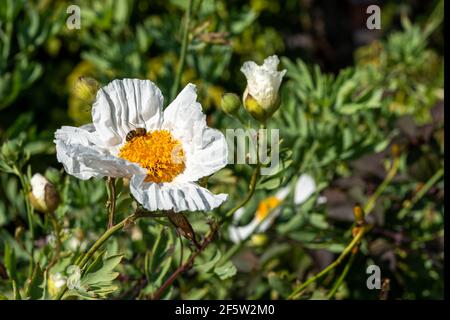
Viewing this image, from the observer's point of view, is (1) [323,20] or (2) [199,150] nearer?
(2) [199,150]

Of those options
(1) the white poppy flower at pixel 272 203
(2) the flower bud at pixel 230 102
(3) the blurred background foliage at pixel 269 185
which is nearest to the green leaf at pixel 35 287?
(3) the blurred background foliage at pixel 269 185

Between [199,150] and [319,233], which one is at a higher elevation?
[199,150]

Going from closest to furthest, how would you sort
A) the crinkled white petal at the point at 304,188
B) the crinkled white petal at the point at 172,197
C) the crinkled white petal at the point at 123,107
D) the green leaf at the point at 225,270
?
the crinkled white petal at the point at 172,197 < the crinkled white petal at the point at 123,107 < the green leaf at the point at 225,270 < the crinkled white petal at the point at 304,188

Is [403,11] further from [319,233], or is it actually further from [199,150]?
[199,150]

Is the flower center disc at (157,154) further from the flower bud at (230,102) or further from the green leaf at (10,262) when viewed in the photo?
the green leaf at (10,262)

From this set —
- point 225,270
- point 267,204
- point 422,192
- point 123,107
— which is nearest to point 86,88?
point 123,107

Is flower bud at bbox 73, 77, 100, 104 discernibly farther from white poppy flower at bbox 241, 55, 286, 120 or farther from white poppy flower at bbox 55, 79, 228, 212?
white poppy flower at bbox 241, 55, 286, 120

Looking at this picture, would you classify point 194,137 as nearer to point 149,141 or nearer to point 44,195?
point 149,141
